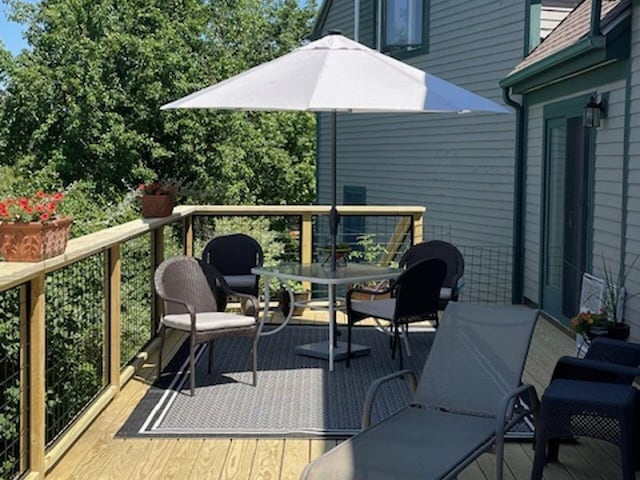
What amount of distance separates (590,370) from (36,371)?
2567 millimetres

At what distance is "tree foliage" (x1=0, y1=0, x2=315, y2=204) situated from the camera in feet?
64.1

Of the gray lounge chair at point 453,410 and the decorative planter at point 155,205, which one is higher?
the decorative planter at point 155,205

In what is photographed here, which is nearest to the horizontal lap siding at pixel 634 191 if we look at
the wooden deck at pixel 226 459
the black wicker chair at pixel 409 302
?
the black wicker chair at pixel 409 302

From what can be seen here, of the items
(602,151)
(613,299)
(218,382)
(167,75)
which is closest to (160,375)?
(218,382)

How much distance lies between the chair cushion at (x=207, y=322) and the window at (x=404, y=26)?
7201 millimetres

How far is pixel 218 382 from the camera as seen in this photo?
567 cm

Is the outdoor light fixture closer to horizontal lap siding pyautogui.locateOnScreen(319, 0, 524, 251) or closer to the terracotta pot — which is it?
horizontal lap siding pyautogui.locateOnScreen(319, 0, 524, 251)

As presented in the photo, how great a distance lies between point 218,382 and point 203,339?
1.51 ft

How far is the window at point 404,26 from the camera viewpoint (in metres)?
11.8

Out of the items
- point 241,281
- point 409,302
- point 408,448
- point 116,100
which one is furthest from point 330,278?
point 116,100

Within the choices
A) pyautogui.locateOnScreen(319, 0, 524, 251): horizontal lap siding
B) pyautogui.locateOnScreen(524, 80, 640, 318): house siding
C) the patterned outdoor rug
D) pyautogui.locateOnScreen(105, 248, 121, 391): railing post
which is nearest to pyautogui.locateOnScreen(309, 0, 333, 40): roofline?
pyautogui.locateOnScreen(319, 0, 524, 251): horizontal lap siding

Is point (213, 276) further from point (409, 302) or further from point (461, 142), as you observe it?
point (461, 142)

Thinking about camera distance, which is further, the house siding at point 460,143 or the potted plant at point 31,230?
the house siding at point 460,143

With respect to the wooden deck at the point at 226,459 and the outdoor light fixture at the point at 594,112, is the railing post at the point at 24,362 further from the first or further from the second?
the outdoor light fixture at the point at 594,112
